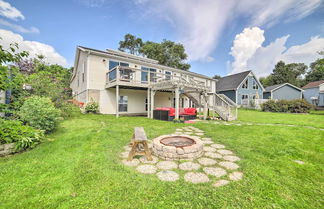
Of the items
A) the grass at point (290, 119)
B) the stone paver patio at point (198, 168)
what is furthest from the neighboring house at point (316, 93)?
the stone paver patio at point (198, 168)

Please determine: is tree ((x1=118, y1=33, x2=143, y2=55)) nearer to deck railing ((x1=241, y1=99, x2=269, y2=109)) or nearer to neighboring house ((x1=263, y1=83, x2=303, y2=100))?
deck railing ((x1=241, y1=99, x2=269, y2=109))

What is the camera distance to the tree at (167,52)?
95.9 feet

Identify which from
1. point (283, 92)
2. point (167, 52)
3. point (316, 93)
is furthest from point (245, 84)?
point (167, 52)

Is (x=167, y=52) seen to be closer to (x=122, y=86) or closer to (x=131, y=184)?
(x=122, y=86)

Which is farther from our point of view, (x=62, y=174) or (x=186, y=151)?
(x=186, y=151)

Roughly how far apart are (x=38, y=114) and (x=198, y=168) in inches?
217

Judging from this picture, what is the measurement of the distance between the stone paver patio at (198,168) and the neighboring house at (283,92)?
26853mm

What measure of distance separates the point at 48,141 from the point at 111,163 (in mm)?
2853

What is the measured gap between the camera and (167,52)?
1208 inches

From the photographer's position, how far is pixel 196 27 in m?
11.5

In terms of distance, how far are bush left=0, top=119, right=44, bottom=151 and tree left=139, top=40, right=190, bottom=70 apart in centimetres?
2778

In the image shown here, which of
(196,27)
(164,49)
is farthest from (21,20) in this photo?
(164,49)

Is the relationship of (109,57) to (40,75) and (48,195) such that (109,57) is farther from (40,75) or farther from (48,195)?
(48,195)

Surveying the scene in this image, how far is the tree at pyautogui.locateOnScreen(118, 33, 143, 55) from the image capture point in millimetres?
31609
